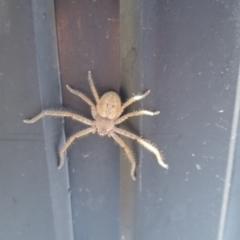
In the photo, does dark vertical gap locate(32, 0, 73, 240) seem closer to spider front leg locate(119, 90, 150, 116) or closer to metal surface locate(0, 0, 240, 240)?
metal surface locate(0, 0, 240, 240)

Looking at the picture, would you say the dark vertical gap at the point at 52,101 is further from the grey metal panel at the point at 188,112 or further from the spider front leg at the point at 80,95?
the grey metal panel at the point at 188,112

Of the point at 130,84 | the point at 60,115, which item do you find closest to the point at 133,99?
the point at 130,84

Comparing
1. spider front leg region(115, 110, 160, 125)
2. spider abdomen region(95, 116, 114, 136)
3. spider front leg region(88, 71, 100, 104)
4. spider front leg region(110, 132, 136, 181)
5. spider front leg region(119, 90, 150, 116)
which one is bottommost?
spider front leg region(110, 132, 136, 181)

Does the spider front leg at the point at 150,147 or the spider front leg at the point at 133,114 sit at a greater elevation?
the spider front leg at the point at 133,114

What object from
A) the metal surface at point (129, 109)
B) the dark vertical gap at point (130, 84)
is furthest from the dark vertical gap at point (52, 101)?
the dark vertical gap at point (130, 84)

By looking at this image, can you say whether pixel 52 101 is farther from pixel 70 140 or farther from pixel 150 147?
pixel 150 147

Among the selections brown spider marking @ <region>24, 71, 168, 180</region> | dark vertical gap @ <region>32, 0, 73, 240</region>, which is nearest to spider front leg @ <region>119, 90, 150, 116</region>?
brown spider marking @ <region>24, 71, 168, 180</region>

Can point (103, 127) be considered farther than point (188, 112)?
Yes
